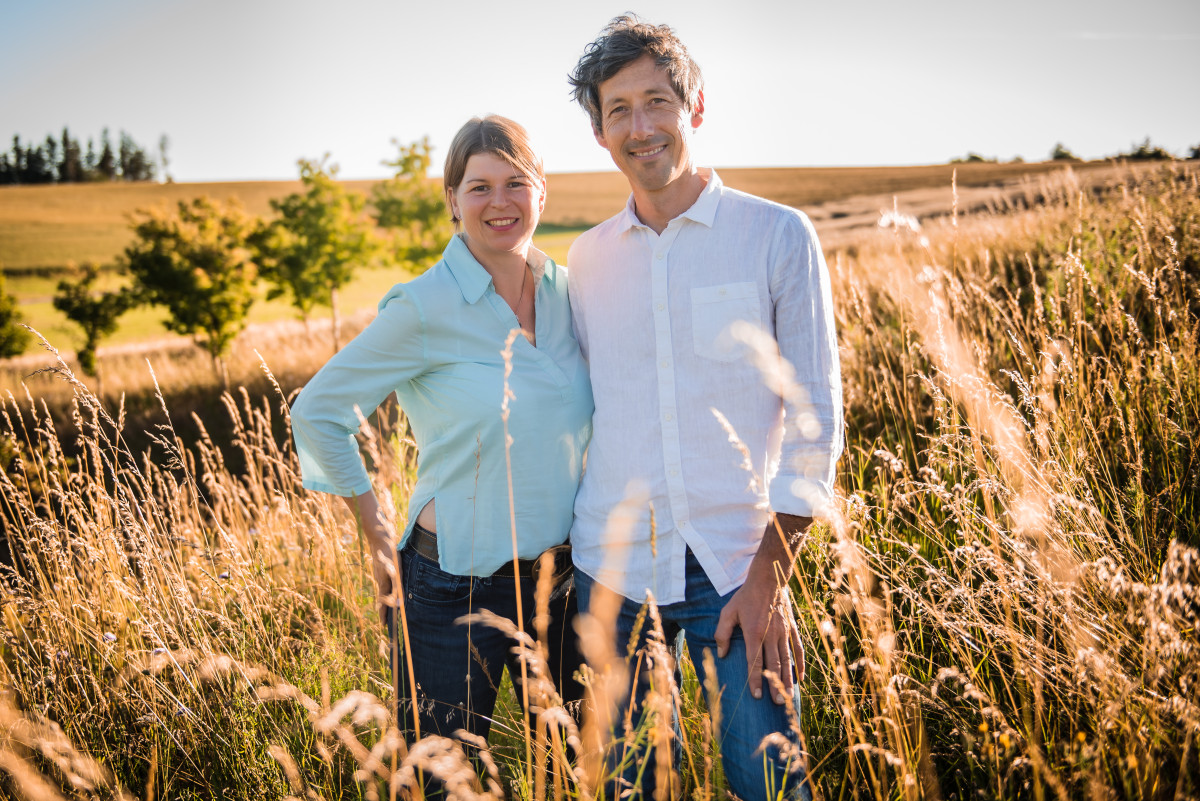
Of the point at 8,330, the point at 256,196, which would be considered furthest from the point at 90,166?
the point at 8,330

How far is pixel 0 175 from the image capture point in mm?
86625

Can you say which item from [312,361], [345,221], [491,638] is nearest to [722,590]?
[491,638]

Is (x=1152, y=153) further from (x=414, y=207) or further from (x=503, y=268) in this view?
(x=414, y=207)

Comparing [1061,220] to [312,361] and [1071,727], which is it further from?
[312,361]

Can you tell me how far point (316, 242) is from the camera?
17.6 m

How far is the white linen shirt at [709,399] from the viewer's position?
6.00 ft

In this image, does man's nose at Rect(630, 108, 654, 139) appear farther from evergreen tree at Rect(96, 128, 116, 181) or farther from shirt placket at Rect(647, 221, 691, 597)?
evergreen tree at Rect(96, 128, 116, 181)

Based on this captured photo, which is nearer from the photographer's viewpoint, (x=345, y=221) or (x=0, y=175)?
(x=345, y=221)

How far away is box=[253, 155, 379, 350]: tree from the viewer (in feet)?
56.9

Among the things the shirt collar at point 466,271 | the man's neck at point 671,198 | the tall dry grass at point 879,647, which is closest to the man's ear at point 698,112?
the man's neck at point 671,198

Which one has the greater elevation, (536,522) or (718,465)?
(718,465)

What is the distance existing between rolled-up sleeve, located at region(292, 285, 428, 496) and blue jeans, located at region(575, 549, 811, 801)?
34.8 inches

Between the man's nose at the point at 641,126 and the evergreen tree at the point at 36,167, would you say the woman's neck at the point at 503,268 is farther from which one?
the evergreen tree at the point at 36,167

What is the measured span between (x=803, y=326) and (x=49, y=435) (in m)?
3.45
